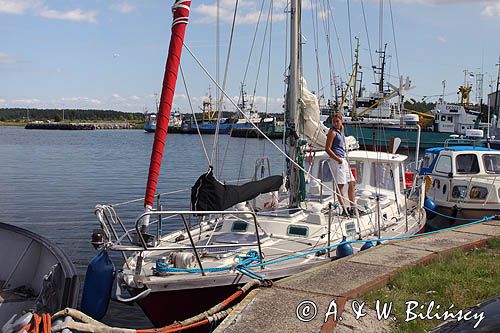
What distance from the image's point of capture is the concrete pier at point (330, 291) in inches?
243

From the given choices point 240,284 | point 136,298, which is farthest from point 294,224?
point 136,298

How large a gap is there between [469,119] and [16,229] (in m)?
57.4

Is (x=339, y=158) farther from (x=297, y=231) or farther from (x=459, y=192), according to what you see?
(x=459, y=192)

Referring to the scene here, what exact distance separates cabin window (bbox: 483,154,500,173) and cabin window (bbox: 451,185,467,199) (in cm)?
110

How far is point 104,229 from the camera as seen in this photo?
8.12m

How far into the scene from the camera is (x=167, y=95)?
25.4 feet

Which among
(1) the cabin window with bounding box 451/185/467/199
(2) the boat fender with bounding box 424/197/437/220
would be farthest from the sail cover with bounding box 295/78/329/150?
(1) the cabin window with bounding box 451/185/467/199

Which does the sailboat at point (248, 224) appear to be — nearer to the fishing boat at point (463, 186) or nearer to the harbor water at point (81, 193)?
the harbor water at point (81, 193)

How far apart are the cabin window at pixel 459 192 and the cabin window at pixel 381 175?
12.3ft

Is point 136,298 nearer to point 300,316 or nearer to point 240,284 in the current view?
point 240,284

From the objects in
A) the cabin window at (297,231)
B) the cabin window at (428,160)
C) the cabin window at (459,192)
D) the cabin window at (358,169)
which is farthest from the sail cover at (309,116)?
the cabin window at (428,160)

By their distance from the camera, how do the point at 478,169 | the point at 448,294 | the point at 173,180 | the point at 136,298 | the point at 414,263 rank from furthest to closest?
the point at 173,180 → the point at 478,169 → the point at 414,263 → the point at 136,298 → the point at 448,294

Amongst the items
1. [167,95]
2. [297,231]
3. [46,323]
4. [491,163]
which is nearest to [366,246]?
[297,231]

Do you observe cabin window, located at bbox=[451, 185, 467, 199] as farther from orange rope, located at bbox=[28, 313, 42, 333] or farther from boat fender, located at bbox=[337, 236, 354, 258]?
orange rope, located at bbox=[28, 313, 42, 333]
